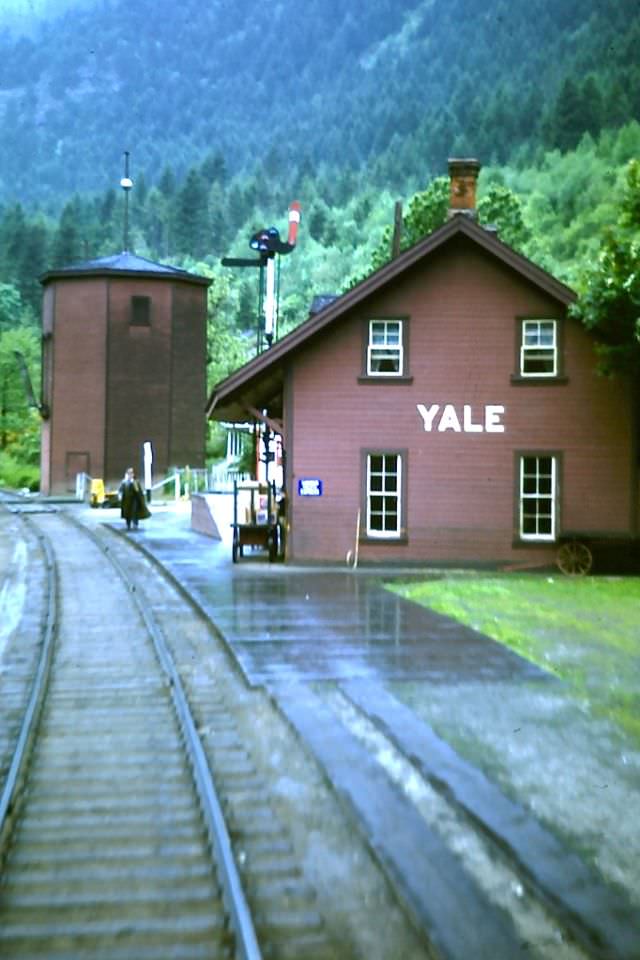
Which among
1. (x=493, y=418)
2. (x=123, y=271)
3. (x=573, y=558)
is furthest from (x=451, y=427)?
(x=123, y=271)

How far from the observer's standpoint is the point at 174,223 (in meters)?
154

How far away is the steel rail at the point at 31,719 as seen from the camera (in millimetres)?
8273

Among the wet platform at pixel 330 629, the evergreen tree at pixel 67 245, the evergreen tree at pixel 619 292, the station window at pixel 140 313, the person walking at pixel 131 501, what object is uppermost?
the evergreen tree at pixel 67 245

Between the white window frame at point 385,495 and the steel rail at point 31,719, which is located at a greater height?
the white window frame at point 385,495

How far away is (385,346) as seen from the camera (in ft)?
86.8

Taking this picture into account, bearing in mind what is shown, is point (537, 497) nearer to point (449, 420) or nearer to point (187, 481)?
point (449, 420)

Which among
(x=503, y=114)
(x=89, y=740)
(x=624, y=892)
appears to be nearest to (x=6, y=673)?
(x=89, y=740)

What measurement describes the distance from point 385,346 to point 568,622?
1041 cm

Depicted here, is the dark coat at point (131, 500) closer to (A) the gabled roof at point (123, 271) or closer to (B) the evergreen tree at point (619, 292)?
(B) the evergreen tree at point (619, 292)

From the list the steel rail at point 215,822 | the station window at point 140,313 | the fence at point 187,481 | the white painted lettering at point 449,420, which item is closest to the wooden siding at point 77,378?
the fence at point 187,481

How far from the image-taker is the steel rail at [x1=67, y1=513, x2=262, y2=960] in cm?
588

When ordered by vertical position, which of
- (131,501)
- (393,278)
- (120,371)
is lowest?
(131,501)

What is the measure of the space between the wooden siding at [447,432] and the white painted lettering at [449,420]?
0.39 feet

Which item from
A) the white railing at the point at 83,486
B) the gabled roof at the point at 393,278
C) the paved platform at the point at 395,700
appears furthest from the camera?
the white railing at the point at 83,486
